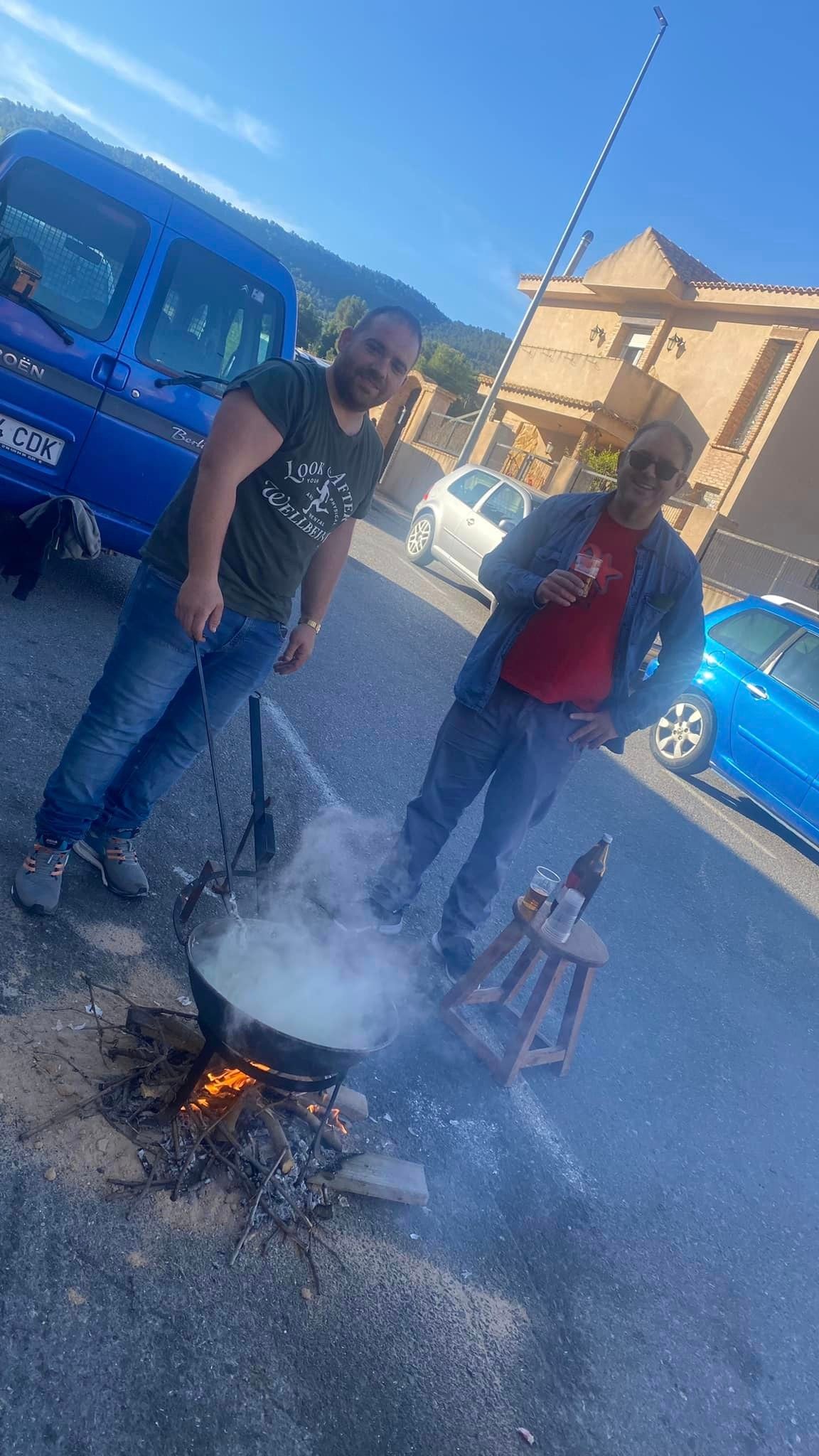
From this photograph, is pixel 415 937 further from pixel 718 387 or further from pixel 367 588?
pixel 718 387

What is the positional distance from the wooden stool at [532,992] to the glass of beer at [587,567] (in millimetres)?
Answer: 1215

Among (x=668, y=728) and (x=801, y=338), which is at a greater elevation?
(x=801, y=338)

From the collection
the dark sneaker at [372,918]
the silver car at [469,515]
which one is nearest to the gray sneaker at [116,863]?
the dark sneaker at [372,918]

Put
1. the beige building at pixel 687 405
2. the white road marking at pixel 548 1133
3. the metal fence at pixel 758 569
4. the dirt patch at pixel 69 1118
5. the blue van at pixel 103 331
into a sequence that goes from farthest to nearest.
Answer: the beige building at pixel 687 405, the metal fence at pixel 758 569, the blue van at pixel 103 331, the white road marking at pixel 548 1133, the dirt patch at pixel 69 1118

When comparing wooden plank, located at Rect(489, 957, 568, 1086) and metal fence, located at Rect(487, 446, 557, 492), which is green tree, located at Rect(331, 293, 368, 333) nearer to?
metal fence, located at Rect(487, 446, 557, 492)

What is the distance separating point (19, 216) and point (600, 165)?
16996mm

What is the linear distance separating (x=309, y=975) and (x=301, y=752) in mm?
2512

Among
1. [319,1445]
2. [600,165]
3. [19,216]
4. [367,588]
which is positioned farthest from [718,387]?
[319,1445]

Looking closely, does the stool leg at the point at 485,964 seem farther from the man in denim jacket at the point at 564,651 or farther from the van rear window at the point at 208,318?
the van rear window at the point at 208,318

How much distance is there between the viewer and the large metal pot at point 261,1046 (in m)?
2.01

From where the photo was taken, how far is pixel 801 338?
827 inches

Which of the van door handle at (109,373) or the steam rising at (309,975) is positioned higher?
the van door handle at (109,373)

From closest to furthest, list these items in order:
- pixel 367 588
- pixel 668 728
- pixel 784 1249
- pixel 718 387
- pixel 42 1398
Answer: pixel 42 1398, pixel 784 1249, pixel 668 728, pixel 367 588, pixel 718 387

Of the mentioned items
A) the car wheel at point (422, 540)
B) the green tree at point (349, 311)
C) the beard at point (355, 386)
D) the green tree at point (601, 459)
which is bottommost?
the car wheel at point (422, 540)
